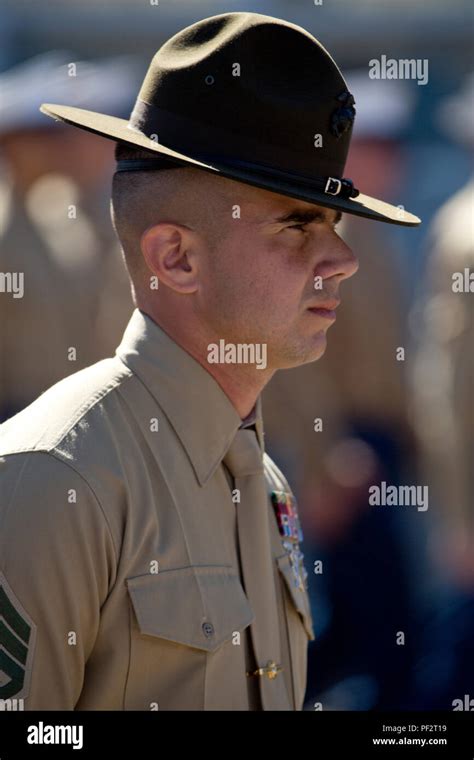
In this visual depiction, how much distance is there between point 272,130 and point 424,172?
2276 mm

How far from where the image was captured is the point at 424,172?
13.4ft

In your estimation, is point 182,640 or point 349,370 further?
point 349,370

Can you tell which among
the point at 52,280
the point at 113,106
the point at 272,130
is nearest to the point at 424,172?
the point at 113,106

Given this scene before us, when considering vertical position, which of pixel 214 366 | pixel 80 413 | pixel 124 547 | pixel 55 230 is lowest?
pixel 124 547

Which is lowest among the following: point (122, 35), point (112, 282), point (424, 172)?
point (112, 282)

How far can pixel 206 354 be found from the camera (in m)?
1.95

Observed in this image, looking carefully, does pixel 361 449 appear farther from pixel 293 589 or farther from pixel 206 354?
pixel 206 354

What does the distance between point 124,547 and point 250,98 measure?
790 mm

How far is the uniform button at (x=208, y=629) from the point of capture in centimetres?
174

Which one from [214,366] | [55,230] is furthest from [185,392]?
[55,230]

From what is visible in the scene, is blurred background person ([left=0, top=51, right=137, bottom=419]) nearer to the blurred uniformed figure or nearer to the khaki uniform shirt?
the blurred uniformed figure

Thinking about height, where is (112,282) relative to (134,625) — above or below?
above

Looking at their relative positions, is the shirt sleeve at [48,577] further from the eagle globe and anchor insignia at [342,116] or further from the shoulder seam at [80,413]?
the eagle globe and anchor insignia at [342,116]

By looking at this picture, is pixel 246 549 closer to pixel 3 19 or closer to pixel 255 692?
pixel 255 692
